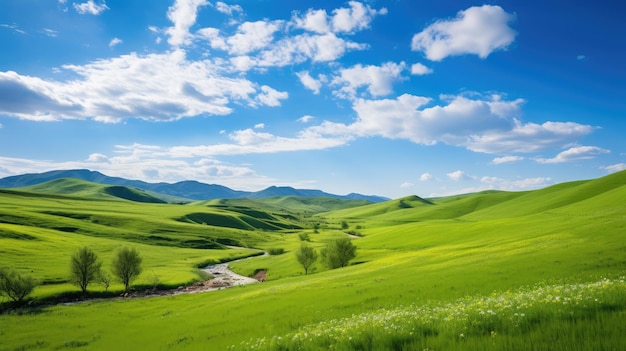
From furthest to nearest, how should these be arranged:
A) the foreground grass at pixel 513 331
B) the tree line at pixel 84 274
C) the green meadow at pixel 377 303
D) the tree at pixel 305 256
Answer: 1. the tree at pixel 305 256
2. the tree line at pixel 84 274
3. the green meadow at pixel 377 303
4. the foreground grass at pixel 513 331

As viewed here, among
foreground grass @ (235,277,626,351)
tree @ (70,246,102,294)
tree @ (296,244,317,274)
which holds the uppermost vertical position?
foreground grass @ (235,277,626,351)

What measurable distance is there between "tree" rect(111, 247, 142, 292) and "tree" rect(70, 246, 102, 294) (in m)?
4.06

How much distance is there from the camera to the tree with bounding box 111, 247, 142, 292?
72188 millimetres

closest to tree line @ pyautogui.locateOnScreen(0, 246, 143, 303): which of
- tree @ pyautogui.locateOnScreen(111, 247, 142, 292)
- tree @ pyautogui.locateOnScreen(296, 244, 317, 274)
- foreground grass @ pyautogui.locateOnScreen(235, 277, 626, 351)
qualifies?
tree @ pyautogui.locateOnScreen(111, 247, 142, 292)

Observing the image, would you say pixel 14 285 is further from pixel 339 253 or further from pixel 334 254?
pixel 339 253

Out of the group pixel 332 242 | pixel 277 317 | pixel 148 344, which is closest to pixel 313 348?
pixel 277 317

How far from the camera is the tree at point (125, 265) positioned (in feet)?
237

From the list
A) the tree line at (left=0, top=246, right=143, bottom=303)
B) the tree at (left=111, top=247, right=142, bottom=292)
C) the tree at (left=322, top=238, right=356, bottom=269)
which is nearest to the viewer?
the tree line at (left=0, top=246, right=143, bottom=303)

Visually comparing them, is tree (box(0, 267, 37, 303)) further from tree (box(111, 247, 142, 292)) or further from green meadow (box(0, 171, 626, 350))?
tree (box(111, 247, 142, 292))

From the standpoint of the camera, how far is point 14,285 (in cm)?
5650

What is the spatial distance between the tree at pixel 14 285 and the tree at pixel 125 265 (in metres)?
14.8

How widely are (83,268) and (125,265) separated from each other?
24.9 feet

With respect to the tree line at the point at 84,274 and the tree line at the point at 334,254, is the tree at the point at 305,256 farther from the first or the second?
the tree line at the point at 84,274

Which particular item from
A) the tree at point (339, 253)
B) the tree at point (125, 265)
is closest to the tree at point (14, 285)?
the tree at point (125, 265)
